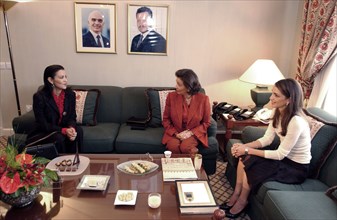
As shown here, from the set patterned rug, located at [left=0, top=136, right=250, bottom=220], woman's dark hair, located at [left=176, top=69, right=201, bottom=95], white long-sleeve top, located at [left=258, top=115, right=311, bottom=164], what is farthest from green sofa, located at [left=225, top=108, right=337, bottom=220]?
woman's dark hair, located at [left=176, top=69, right=201, bottom=95]

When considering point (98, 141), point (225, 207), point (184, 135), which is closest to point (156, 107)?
point (184, 135)

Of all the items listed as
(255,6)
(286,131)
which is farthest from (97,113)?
(255,6)

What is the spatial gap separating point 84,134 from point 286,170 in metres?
1.91

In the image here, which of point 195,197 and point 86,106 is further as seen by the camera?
point 86,106

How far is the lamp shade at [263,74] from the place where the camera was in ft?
9.63

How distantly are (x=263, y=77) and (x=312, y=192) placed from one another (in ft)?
4.91

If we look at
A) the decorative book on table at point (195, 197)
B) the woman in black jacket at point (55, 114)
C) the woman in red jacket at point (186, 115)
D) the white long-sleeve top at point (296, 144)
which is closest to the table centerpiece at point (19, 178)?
the decorative book on table at point (195, 197)

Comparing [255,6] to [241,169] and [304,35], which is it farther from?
[241,169]

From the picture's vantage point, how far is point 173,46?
3.38 m

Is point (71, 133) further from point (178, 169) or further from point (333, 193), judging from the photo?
point (333, 193)

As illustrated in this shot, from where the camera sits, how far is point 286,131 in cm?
197

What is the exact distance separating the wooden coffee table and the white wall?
181 cm

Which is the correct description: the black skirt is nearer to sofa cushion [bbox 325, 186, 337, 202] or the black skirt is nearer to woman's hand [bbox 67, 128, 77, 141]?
sofa cushion [bbox 325, 186, 337, 202]

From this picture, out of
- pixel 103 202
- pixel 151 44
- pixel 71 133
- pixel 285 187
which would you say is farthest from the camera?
pixel 151 44
